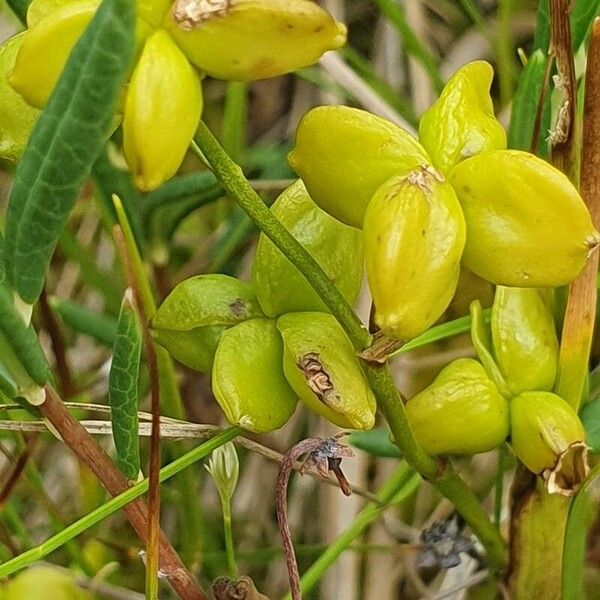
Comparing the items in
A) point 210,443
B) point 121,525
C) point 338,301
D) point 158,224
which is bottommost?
point 121,525

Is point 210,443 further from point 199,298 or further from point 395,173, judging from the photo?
point 395,173

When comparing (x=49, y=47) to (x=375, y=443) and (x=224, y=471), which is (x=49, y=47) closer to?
(x=224, y=471)

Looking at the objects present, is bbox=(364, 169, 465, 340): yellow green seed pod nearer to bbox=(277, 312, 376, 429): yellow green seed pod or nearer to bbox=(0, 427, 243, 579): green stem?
bbox=(277, 312, 376, 429): yellow green seed pod

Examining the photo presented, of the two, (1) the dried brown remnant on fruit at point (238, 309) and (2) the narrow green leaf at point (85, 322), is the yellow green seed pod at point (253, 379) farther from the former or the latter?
(2) the narrow green leaf at point (85, 322)

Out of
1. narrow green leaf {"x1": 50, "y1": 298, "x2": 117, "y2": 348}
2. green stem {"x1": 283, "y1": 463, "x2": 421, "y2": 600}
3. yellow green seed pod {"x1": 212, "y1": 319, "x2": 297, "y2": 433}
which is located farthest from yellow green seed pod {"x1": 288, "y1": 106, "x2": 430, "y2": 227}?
narrow green leaf {"x1": 50, "y1": 298, "x2": 117, "y2": 348}

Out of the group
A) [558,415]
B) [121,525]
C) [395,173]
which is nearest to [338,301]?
[395,173]

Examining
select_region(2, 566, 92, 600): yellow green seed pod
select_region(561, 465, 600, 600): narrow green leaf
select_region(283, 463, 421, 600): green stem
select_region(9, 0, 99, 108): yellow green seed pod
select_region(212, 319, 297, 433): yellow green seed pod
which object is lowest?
select_region(2, 566, 92, 600): yellow green seed pod
